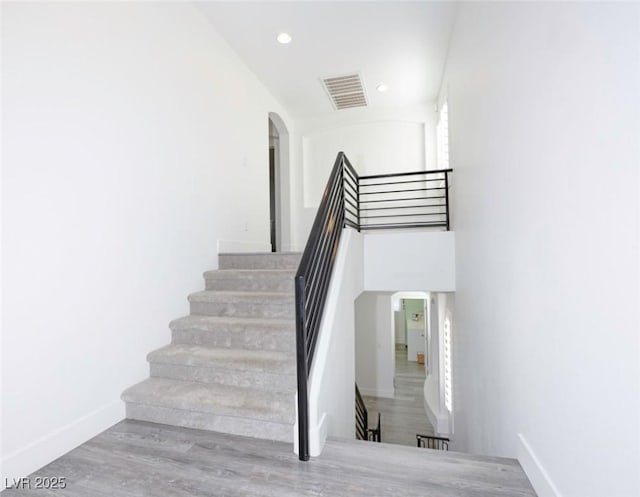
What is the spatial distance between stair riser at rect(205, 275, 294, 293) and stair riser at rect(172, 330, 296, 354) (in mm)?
595

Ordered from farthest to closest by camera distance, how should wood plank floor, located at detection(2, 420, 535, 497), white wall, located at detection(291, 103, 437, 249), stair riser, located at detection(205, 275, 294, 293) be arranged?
white wall, located at detection(291, 103, 437, 249) → stair riser, located at detection(205, 275, 294, 293) → wood plank floor, located at detection(2, 420, 535, 497)

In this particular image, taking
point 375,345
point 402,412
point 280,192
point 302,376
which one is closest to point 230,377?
point 302,376

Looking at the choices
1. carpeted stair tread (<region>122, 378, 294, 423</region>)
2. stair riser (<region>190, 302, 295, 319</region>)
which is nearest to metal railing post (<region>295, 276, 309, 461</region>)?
carpeted stair tread (<region>122, 378, 294, 423</region>)

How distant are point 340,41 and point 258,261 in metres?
2.78

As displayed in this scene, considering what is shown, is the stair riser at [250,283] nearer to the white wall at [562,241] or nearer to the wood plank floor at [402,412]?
the white wall at [562,241]

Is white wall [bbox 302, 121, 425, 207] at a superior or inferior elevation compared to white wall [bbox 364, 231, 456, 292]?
superior

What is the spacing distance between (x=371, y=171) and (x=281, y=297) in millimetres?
3647

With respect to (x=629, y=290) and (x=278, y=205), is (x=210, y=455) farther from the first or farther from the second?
(x=278, y=205)

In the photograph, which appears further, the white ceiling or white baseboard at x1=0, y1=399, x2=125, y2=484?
the white ceiling

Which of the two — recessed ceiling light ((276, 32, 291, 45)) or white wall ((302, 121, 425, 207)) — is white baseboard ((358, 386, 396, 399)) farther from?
recessed ceiling light ((276, 32, 291, 45))

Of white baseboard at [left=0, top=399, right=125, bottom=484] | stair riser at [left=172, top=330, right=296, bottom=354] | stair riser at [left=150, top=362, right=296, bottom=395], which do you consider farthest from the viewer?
stair riser at [left=172, top=330, right=296, bottom=354]

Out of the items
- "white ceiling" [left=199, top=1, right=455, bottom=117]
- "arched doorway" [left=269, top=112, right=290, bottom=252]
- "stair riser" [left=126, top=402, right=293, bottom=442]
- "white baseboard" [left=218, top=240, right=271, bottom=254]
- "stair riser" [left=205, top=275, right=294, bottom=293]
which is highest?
"white ceiling" [left=199, top=1, right=455, bottom=117]

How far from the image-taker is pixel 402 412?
707cm

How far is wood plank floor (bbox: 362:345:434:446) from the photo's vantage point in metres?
6.21
